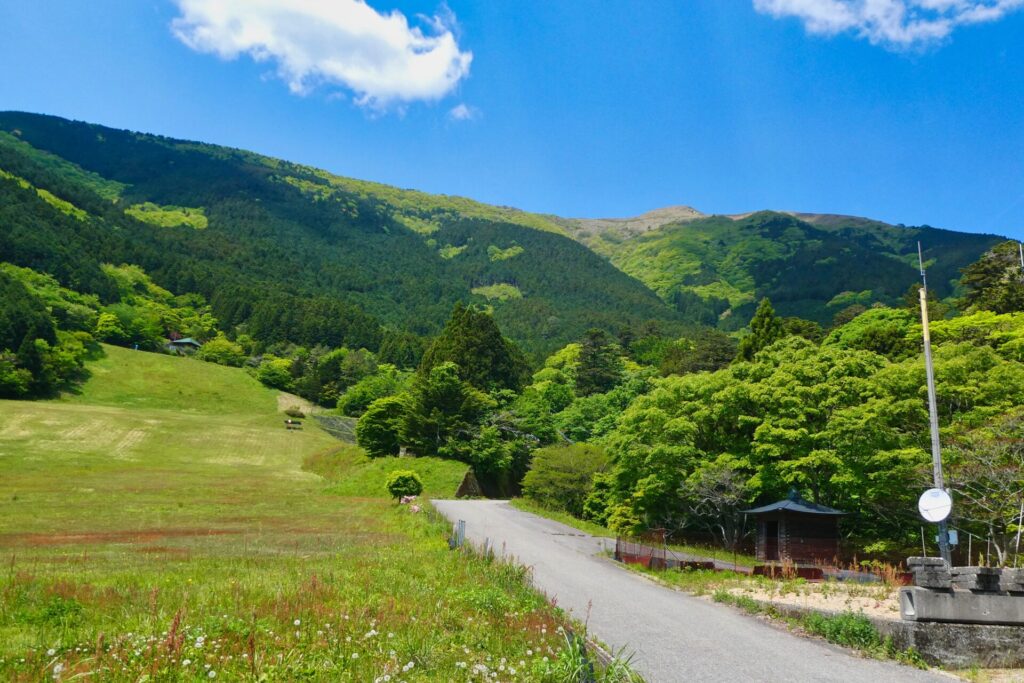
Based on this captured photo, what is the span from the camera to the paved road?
370 inches

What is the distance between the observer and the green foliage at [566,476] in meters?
42.6

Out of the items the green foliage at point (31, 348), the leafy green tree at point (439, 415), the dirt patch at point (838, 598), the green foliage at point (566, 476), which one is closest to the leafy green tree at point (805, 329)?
the green foliage at point (566, 476)

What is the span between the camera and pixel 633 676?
7.74m

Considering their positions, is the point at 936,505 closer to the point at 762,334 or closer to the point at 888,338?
the point at 888,338

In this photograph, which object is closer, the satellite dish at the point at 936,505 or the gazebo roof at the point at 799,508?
the satellite dish at the point at 936,505

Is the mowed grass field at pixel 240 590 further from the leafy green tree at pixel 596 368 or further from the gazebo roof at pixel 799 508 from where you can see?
the leafy green tree at pixel 596 368

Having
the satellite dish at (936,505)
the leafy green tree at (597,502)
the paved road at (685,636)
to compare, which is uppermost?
the satellite dish at (936,505)

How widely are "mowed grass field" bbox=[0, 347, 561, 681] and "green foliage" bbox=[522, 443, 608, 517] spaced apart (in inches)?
421

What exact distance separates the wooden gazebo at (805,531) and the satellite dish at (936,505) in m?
12.5

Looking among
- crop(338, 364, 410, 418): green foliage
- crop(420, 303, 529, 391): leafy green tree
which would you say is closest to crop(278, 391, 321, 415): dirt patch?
crop(338, 364, 410, 418): green foliage

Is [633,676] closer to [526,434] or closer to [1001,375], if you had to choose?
[1001,375]

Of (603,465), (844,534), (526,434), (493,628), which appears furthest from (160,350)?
(493,628)

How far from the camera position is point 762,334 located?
56.2 m

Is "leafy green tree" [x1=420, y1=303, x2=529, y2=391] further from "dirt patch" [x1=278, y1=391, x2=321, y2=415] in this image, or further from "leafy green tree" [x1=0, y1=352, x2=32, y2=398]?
"leafy green tree" [x1=0, y1=352, x2=32, y2=398]
